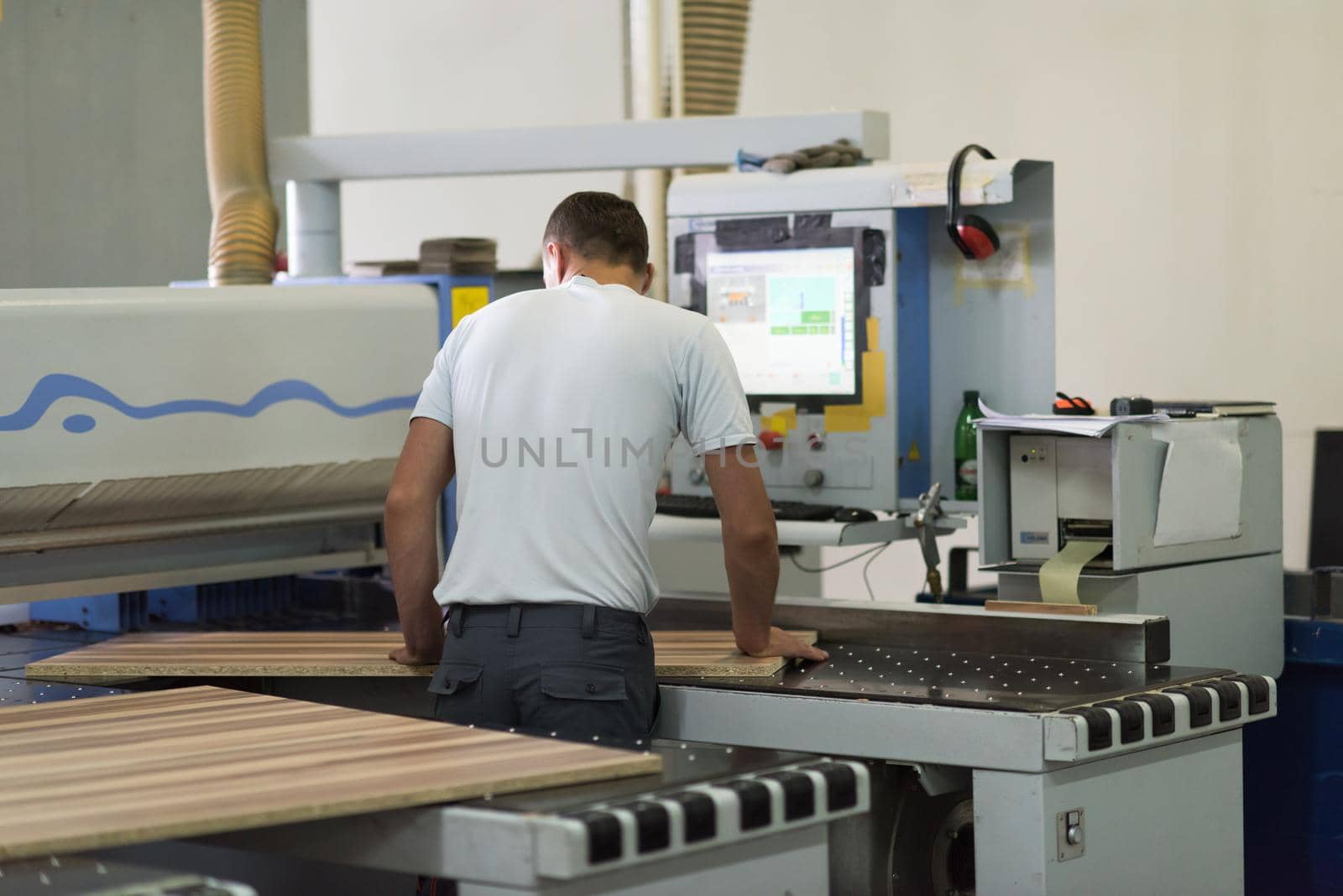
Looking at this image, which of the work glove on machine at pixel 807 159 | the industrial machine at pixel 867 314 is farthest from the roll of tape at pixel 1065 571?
the work glove on machine at pixel 807 159

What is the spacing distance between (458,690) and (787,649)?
59 centimetres

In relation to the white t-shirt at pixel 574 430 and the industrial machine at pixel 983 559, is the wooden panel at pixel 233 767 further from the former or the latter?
the industrial machine at pixel 983 559

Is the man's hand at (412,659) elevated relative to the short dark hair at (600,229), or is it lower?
lower

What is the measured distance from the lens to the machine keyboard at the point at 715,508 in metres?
3.48

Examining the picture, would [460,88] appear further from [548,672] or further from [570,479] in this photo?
[548,672]

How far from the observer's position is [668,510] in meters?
3.62

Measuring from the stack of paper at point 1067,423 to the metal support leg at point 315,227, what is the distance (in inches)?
75.7

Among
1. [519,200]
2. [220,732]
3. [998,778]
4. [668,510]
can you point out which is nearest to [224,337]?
[668,510]

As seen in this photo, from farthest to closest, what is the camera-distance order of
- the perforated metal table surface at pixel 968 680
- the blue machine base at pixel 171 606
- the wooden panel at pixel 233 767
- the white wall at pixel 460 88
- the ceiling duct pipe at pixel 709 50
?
the white wall at pixel 460 88 < the ceiling duct pipe at pixel 709 50 < the blue machine base at pixel 171 606 < the perforated metal table surface at pixel 968 680 < the wooden panel at pixel 233 767

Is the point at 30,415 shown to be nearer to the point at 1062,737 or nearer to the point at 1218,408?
the point at 1062,737

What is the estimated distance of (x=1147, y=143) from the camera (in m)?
5.48

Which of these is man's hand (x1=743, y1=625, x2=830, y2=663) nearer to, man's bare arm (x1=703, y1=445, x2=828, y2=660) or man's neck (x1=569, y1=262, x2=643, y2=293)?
man's bare arm (x1=703, y1=445, x2=828, y2=660)

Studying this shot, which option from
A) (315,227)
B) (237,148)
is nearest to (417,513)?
(237,148)

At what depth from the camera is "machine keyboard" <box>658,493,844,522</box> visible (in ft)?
11.4
